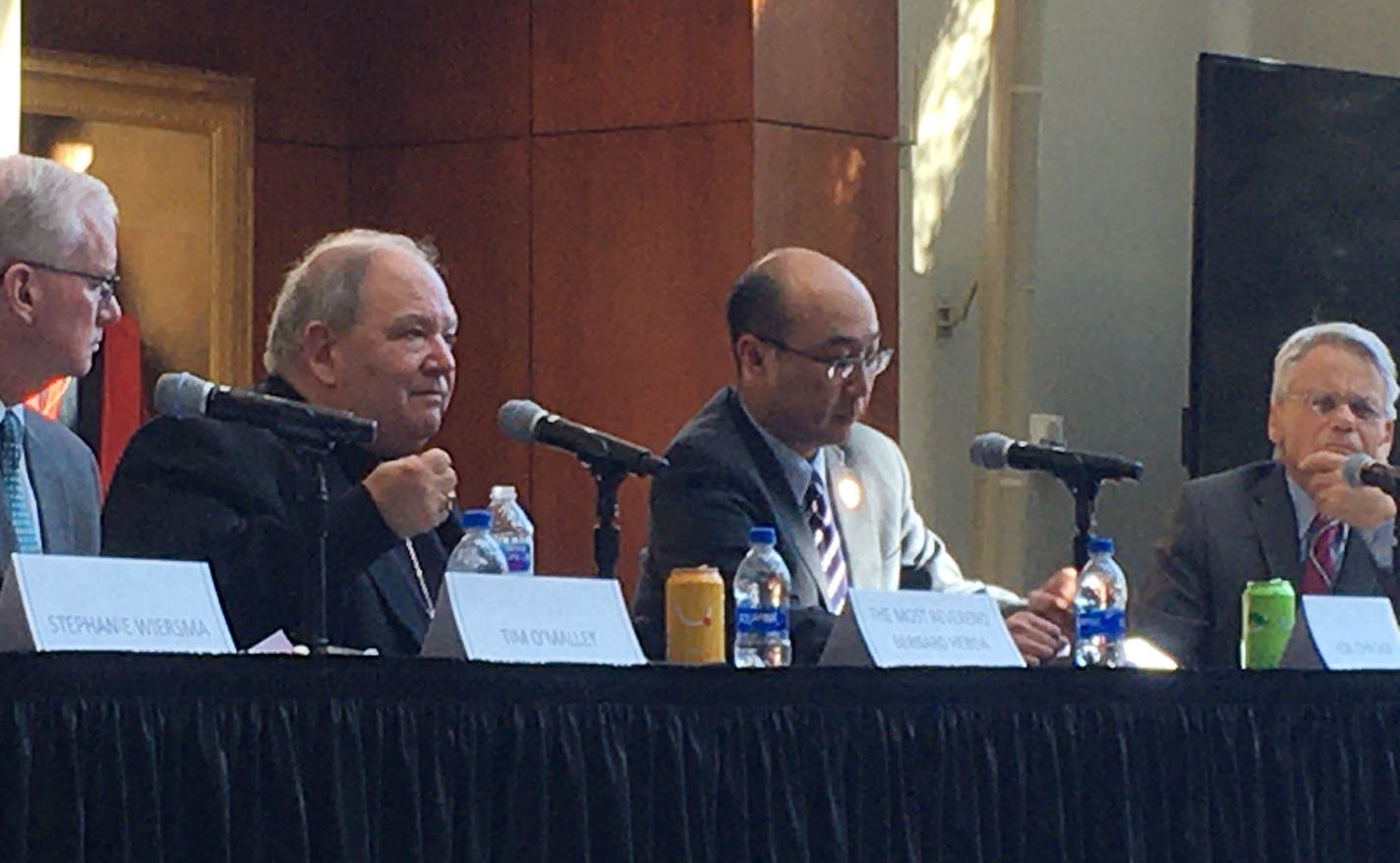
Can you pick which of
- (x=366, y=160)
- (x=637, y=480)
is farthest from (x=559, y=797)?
(x=366, y=160)

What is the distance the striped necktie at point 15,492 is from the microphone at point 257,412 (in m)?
0.56

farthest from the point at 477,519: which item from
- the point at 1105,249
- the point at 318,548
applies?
the point at 1105,249

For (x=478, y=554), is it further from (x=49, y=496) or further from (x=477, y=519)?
(x=49, y=496)

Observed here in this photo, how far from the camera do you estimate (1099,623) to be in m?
3.61

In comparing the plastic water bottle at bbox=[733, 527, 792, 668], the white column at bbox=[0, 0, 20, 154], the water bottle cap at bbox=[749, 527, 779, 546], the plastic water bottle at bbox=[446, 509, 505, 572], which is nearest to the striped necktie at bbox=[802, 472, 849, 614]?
the plastic water bottle at bbox=[733, 527, 792, 668]

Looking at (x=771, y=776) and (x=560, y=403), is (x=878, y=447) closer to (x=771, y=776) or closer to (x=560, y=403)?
(x=771, y=776)

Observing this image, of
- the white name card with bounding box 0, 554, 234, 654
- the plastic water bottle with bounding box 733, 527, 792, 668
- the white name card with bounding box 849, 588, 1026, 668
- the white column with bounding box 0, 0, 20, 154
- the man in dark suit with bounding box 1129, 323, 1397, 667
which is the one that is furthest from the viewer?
the white column with bounding box 0, 0, 20, 154

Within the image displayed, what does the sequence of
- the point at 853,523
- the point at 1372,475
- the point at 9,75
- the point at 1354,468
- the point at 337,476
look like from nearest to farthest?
the point at 337,476 → the point at 1372,475 → the point at 1354,468 → the point at 853,523 → the point at 9,75

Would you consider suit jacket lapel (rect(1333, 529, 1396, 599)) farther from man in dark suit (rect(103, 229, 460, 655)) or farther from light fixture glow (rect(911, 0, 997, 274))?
light fixture glow (rect(911, 0, 997, 274))

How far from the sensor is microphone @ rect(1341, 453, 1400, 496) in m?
3.80

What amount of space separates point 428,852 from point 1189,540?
85.4 inches

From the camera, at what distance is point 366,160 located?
7406 millimetres

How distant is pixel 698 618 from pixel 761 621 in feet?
0.91

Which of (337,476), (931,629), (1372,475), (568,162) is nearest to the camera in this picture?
(931,629)
